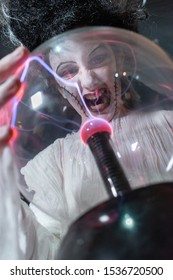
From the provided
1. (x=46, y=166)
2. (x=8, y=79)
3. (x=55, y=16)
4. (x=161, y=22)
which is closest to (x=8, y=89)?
(x=8, y=79)

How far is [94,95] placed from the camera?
14.2 inches

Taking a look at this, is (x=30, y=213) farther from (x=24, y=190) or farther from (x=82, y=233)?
(x=82, y=233)

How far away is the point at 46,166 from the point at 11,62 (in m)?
0.12

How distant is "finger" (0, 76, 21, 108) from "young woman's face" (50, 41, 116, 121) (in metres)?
0.04

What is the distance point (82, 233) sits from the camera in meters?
0.27

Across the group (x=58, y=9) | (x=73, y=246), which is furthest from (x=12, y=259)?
(x=58, y=9)

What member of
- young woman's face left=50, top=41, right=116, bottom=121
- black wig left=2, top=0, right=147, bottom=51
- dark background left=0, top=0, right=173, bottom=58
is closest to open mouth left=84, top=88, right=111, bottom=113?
young woman's face left=50, top=41, right=116, bottom=121

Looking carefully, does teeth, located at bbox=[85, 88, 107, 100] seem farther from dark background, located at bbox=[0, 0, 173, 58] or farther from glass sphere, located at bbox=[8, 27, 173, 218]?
dark background, located at bbox=[0, 0, 173, 58]

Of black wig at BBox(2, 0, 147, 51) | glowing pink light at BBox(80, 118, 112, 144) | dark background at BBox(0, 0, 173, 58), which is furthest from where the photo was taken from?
dark background at BBox(0, 0, 173, 58)

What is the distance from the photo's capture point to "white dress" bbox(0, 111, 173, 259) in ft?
1.11

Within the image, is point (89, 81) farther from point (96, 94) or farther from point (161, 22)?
point (161, 22)

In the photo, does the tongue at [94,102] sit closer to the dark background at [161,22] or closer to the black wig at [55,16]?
the black wig at [55,16]

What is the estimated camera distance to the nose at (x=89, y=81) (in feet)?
1.18
